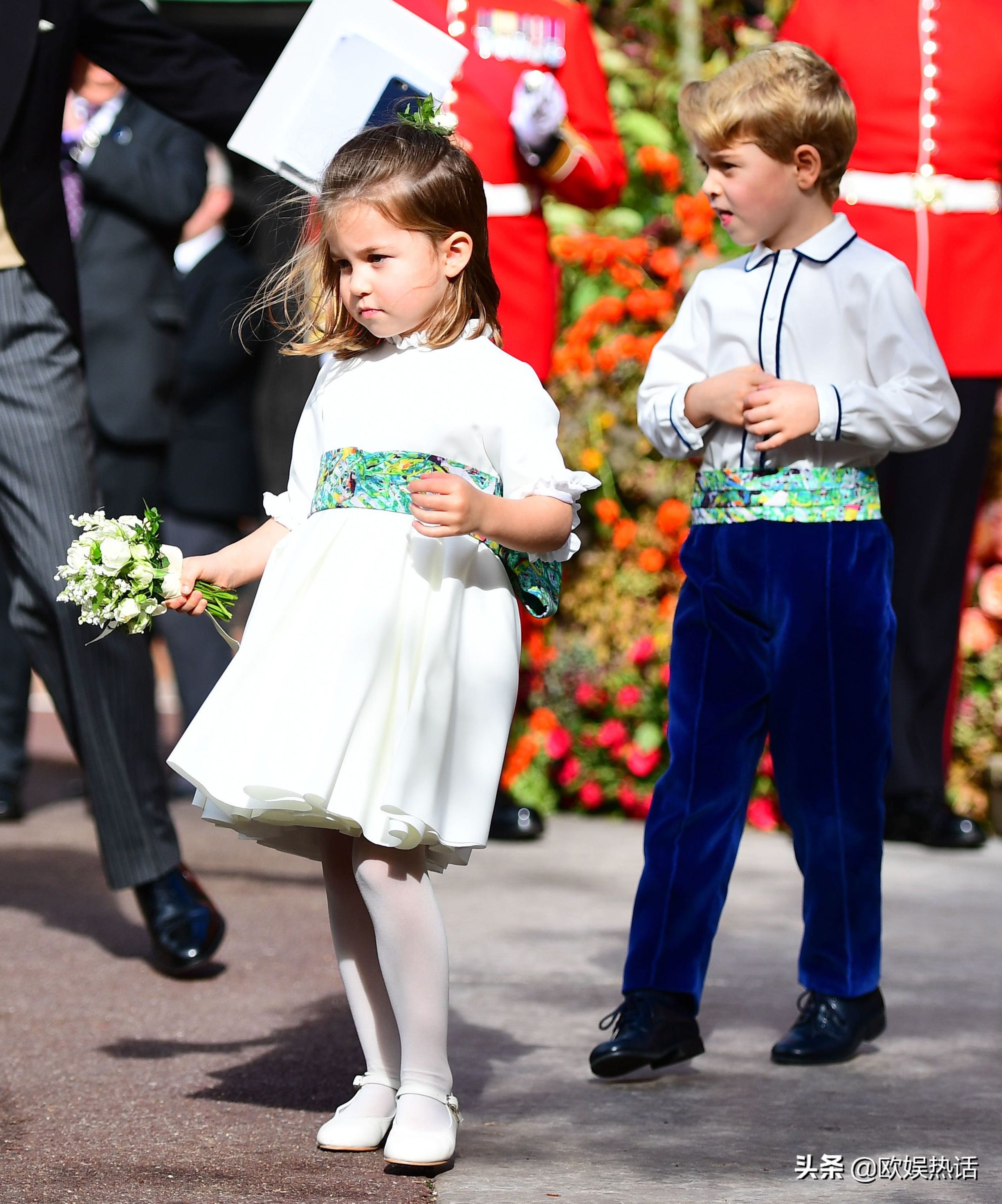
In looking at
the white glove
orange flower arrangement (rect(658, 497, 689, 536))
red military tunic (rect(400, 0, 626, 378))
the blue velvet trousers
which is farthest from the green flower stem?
orange flower arrangement (rect(658, 497, 689, 536))

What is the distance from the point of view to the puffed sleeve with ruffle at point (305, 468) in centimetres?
245

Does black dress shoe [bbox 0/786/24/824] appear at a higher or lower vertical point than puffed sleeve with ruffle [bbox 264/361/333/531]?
lower

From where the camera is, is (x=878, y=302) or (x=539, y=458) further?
(x=878, y=302)

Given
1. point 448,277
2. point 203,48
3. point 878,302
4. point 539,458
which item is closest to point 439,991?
point 539,458

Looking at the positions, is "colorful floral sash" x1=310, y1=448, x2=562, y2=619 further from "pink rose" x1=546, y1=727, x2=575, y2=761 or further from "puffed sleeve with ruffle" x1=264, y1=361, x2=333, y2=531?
"pink rose" x1=546, y1=727, x2=575, y2=761

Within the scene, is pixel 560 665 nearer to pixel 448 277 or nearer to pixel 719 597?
pixel 719 597

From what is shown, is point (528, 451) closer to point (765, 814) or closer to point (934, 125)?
point (934, 125)

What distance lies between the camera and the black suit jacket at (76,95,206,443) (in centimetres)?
466

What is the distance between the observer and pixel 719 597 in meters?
2.78

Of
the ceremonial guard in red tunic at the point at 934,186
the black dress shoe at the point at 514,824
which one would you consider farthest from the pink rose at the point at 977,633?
the black dress shoe at the point at 514,824

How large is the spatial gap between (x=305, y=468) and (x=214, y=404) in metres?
3.39

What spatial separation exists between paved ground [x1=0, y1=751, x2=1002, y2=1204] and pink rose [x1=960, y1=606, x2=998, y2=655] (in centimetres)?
71

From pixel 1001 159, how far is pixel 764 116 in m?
1.63

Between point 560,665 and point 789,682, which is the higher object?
point 789,682
